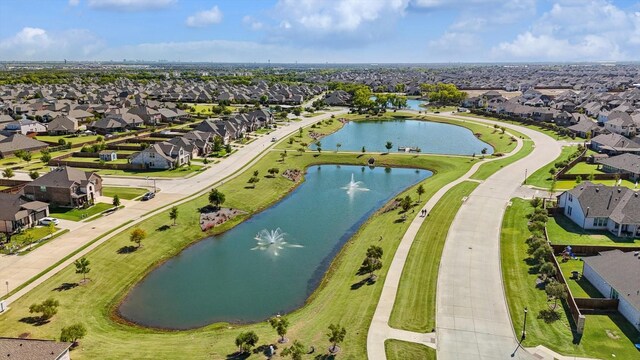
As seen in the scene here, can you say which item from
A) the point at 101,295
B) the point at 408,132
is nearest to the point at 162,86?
the point at 408,132

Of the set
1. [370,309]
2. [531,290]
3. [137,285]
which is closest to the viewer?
[370,309]

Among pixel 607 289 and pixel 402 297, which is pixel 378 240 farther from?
pixel 607 289

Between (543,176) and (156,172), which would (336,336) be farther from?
(156,172)

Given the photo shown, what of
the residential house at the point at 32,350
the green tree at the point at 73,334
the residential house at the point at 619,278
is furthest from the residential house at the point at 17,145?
the residential house at the point at 619,278

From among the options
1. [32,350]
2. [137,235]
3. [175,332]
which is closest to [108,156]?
[137,235]

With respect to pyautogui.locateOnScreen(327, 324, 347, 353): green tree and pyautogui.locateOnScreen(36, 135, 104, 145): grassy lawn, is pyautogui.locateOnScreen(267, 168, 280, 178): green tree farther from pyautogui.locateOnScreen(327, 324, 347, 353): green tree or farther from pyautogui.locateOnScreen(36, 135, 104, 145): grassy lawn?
pyautogui.locateOnScreen(36, 135, 104, 145): grassy lawn

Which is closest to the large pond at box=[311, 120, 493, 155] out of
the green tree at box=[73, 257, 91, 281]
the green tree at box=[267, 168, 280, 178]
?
the green tree at box=[267, 168, 280, 178]

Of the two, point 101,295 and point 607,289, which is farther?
point 101,295
